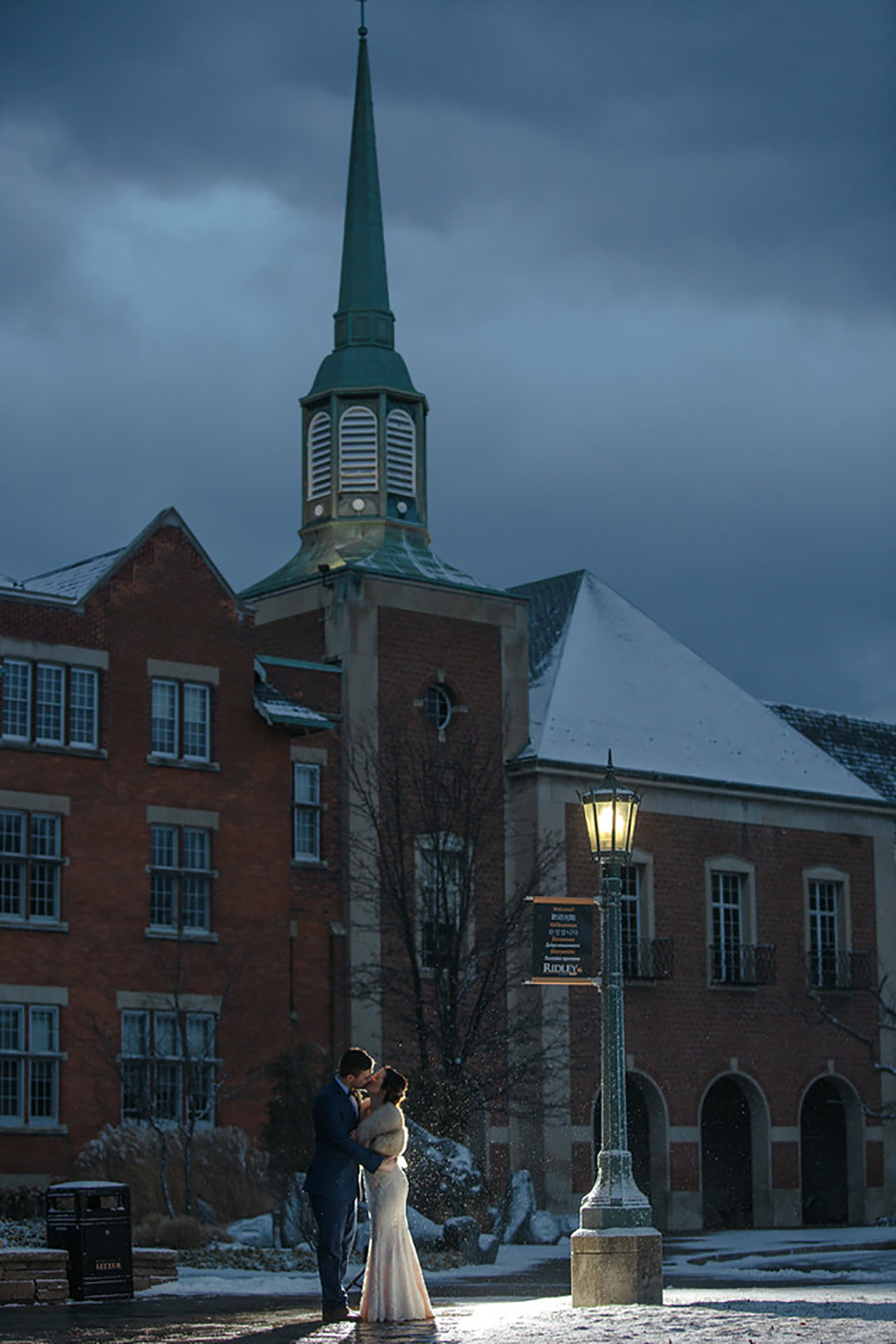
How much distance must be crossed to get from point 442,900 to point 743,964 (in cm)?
960

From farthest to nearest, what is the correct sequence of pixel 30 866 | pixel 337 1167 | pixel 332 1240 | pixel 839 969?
pixel 839 969 → pixel 30 866 → pixel 332 1240 → pixel 337 1167

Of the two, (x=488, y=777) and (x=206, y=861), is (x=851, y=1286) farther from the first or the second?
(x=488, y=777)

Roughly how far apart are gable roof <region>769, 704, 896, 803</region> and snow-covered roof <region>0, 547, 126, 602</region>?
68.6 feet

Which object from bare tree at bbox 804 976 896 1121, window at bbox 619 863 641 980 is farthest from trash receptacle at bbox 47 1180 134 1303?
bare tree at bbox 804 976 896 1121

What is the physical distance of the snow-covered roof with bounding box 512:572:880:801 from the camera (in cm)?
4453

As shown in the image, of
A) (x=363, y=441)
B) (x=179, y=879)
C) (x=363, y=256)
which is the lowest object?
(x=179, y=879)

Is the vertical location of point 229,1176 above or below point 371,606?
below

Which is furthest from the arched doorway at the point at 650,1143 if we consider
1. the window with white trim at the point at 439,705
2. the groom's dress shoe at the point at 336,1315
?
the groom's dress shoe at the point at 336,1315

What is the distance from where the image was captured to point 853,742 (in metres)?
55.0

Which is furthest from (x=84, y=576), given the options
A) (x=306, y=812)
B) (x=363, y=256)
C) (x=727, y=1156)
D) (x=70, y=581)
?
(x=727, y=1156)

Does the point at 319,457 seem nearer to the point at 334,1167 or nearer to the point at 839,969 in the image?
the point at 839,969

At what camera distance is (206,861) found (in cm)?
3769

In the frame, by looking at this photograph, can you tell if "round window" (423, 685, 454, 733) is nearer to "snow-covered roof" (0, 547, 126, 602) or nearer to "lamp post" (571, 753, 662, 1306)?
"snow-covered roof" (0, 547, 126, 602)

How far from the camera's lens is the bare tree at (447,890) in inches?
1499
